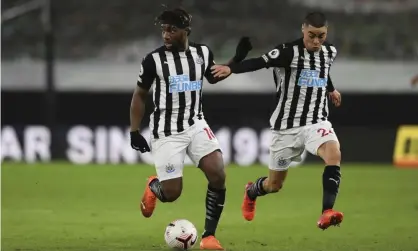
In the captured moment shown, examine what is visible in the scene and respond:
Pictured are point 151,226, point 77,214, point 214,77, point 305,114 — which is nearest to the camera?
point 214,77

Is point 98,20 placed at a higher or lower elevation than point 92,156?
higher

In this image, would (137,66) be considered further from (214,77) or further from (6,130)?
(214,77)

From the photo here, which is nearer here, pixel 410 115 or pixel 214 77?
pixel 214 77

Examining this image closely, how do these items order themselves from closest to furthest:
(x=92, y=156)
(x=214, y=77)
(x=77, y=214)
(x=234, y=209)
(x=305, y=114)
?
(x=214, y=77) < (x=305, y=114) < (x=77, y=214) < (x=234, y=209) < (x=92, y=156)

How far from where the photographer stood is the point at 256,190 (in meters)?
9.22

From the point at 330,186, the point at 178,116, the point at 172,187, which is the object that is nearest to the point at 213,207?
the point at 172,187

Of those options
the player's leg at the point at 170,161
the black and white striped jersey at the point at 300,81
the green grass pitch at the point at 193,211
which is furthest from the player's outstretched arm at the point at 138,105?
the black and white striped jersey at the point at 300,81

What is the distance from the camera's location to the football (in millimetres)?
7578

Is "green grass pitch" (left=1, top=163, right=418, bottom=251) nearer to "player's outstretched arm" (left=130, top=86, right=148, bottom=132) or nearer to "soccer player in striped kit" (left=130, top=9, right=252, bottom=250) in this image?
"soccer player in striped kit" (left=130, top=9, right=252, bottom=250)

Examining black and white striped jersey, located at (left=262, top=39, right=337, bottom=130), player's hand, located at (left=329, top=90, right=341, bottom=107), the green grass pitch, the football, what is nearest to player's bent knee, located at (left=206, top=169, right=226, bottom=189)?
the football

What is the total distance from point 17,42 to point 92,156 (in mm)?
3426

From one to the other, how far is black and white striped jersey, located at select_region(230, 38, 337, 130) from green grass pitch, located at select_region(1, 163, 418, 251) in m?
1.09

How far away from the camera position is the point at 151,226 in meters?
9.54

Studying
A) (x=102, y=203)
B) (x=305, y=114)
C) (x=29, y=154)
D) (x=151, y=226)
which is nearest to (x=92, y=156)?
(x=29, y=154)
